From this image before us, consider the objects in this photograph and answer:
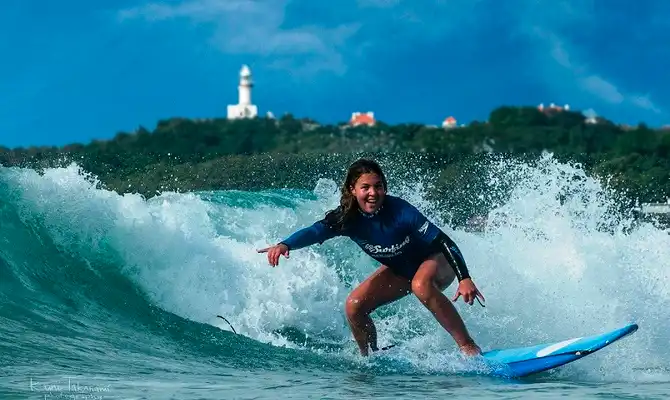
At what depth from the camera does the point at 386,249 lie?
7.35 metres

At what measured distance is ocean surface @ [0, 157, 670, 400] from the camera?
6.75 metres

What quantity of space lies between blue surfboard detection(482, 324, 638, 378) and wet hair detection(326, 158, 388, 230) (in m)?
1.33

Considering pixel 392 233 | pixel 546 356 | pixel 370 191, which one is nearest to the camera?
→ pixel 546 356

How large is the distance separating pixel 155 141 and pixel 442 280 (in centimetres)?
3969

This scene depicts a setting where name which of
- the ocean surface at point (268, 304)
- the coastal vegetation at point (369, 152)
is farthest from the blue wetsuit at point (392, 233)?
the coastal vegetation at point (369, 152)

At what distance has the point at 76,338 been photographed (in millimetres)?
8039

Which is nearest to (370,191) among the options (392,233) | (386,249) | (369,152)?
(392,233)

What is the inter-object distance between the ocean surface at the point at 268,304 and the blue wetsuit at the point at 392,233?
2.48 ft

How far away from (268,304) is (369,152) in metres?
31.9

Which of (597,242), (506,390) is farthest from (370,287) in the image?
(597,242)

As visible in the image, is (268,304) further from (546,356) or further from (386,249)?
(546,356)

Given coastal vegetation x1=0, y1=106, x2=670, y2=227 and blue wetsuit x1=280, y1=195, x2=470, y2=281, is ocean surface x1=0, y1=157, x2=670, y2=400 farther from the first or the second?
coastal vegetation x1=0, y1=106, x2=670, y2=227

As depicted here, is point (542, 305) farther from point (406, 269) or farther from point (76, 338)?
point (76, 338)

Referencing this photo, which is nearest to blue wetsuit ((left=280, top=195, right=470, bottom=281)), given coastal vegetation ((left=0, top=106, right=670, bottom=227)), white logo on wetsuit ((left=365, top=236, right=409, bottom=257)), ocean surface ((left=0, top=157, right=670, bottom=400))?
white logo on wetsuit ((left=365, top=236, right=409, bottom=257))
